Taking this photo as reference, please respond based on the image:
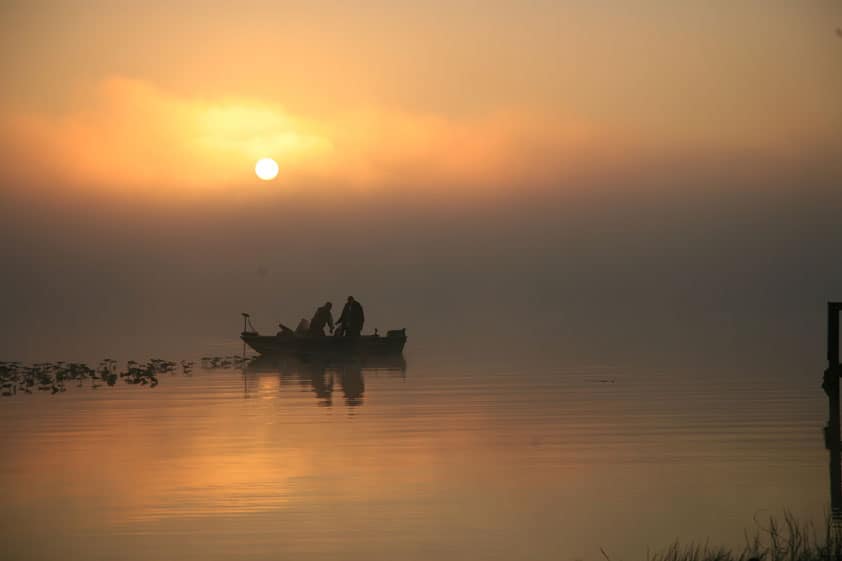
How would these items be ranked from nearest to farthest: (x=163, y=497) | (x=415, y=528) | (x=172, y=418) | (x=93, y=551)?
(x=93, y=551), (x=415, y=528), (x=163, y=497), (x=172, y=418)

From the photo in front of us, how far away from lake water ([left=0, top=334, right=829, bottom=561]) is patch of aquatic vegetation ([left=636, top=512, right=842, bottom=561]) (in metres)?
0.36

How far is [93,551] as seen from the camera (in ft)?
49.4

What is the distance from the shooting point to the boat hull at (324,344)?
159ft

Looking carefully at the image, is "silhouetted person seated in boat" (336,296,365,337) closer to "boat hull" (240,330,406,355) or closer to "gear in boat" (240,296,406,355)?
"gear in boat" (240,296,406,355)

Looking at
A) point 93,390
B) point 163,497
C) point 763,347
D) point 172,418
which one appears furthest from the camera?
point 763,347

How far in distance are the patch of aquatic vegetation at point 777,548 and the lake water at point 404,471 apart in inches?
14.2

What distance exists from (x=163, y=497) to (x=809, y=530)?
8.82 metres

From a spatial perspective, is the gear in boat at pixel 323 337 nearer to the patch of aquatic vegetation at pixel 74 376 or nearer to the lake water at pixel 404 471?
the patch of aquatic vegetation at pixel 74 376

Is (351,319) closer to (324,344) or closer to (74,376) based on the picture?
(324,344)

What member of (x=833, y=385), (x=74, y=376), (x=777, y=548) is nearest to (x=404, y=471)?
(x=833, y=385)

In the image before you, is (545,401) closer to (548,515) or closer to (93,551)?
(548,515)

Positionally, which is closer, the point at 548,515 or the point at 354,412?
the point at 548,515

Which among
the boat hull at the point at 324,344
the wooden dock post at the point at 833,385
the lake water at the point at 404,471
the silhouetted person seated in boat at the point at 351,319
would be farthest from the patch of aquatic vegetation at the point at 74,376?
the wooden dock post at the point at 833,385

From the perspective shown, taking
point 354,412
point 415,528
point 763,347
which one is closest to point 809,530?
point 415,528
